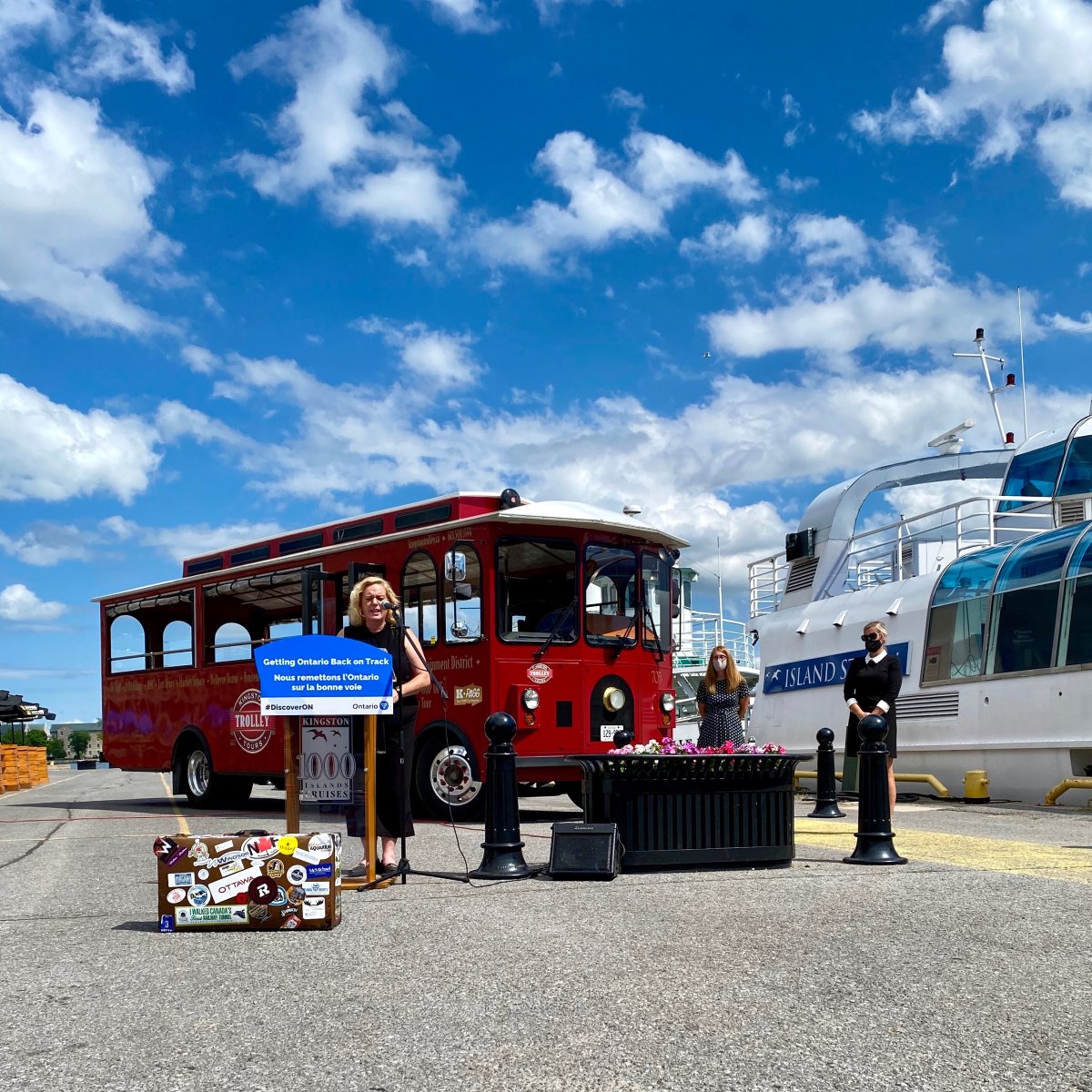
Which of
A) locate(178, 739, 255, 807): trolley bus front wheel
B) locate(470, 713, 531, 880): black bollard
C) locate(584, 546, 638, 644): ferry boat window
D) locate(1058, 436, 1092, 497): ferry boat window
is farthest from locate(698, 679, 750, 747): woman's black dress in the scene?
locate(1058, 436, 1092, 497): ferry boat window

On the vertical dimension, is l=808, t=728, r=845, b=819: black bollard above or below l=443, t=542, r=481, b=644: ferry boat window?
below

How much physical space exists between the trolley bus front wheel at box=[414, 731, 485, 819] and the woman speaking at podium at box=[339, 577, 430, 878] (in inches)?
161

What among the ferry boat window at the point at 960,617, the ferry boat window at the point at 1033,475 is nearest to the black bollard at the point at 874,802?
the ferry boat window at the point at 960,617

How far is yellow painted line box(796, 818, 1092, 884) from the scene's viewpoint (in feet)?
25.6

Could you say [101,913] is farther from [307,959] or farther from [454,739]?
[454,739]

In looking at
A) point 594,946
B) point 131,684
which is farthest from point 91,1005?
point 131,684

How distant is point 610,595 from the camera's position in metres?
12.9

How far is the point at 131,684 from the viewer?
682 inches

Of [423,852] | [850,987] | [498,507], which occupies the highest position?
[498,507]

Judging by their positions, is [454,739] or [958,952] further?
[454,739]

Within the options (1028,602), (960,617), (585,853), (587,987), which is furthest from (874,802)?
(960,617)

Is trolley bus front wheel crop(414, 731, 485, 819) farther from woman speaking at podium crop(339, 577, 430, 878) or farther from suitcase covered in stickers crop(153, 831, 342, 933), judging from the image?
suitcase covered in stickers crop(153, 831, 342, 933)

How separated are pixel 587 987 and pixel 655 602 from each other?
8.96 m

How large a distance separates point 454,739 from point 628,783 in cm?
439
